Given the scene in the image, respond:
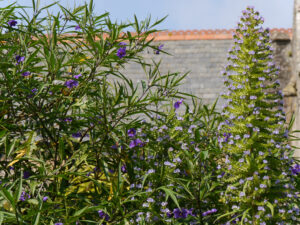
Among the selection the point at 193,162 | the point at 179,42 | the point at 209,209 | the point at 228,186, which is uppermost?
the point at 179,42

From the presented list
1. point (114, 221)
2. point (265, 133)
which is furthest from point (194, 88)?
point (114, 221)

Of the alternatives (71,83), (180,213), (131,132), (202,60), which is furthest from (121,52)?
(202,60)

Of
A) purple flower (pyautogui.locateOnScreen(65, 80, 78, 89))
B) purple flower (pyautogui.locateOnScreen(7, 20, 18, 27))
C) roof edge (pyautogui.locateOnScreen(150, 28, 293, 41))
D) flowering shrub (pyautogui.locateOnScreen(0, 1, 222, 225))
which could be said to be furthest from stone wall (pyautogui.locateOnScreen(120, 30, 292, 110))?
purple flower (pyautogui.locateOnScreen(65, 80, 78, 89))

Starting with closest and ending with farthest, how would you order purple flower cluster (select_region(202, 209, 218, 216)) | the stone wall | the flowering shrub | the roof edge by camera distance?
the flowering shrub, purple flower cluster (select_region(202, 209, 218, 216)), the stone wall, the roof edge

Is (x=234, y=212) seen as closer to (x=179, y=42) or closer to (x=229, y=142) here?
(x=229, y=142)

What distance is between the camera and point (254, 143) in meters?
4.07

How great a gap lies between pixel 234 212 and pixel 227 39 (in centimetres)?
1013

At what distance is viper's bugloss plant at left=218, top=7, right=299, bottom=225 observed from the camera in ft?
13.0

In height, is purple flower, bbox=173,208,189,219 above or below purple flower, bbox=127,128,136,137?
below

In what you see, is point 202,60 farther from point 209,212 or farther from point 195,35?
point 209,212

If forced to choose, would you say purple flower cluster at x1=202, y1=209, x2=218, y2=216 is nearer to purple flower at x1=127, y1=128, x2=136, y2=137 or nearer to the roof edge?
purple flower at x1=127, y1=128, x2=136, y2=137

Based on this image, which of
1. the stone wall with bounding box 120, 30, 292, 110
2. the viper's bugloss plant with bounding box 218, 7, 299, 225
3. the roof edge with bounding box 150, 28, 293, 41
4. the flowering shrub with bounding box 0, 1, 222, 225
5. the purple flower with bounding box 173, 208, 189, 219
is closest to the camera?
the flowering shrub with bounding box 0, 1, 222, 225

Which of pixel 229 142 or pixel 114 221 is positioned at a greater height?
pixel 229 142

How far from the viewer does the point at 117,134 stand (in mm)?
3748
